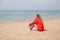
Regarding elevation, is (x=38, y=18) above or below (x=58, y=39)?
above

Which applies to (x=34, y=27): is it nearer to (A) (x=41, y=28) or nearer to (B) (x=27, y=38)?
(A) (x=41, y=28)

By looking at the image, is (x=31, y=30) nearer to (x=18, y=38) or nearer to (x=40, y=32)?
(x=40, y=32)

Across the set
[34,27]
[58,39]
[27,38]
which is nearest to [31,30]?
[34,27]

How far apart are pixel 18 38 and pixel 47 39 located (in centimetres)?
117

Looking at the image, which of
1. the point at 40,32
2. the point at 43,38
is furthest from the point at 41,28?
the point at 43,38

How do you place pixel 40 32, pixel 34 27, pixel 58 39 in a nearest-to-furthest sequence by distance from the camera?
pixel 58 39, pixel 40 32, pixel 34 27

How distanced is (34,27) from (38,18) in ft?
2.32

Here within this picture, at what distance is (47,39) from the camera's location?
6.52m

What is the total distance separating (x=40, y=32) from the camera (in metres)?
7.91

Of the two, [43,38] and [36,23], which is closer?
[43,38]

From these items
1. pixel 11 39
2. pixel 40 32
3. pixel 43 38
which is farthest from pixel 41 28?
pixel 11 39

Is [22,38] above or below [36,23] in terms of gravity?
below

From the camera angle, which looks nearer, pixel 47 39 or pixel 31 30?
pixel 47 39

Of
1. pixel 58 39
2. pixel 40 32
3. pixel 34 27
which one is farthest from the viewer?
pixel 34 27
